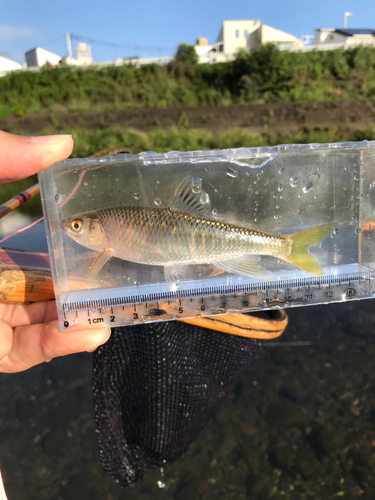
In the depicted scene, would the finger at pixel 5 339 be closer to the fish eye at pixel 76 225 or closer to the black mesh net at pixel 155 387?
the fish eye at pixel 76 225

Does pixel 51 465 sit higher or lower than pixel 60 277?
lower

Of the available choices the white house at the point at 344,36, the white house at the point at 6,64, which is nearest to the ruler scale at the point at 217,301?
the white house at the point at 344,36

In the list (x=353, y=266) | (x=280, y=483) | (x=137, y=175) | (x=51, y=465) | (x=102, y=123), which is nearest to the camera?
(x=137, y=175)

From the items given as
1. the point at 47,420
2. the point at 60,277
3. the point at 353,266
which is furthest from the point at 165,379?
the point at 47,420

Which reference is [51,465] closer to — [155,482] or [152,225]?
[155,482]

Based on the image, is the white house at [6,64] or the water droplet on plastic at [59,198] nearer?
the water droplet on plastic at [59,198]

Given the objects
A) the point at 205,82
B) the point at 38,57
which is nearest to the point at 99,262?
→ the point at 205,82

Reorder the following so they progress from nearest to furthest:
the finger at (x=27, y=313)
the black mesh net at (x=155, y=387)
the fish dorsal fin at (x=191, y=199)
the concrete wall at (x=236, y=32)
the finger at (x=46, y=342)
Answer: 1. the finger at (x=46, y=342)
2. the fish dorsal fin at (x=191, y=199)
3. the finger at (x=27, y=313)
4. the black mesh net at (x=155, y=387)
5. the concrete wall at (x=236, y=32)

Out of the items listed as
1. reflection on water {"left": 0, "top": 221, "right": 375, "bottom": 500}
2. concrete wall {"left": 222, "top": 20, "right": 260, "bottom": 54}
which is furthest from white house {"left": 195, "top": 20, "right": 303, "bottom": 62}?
reflection on water {"left": 0, "top": 221, "right": 375, "bottom": 500}
